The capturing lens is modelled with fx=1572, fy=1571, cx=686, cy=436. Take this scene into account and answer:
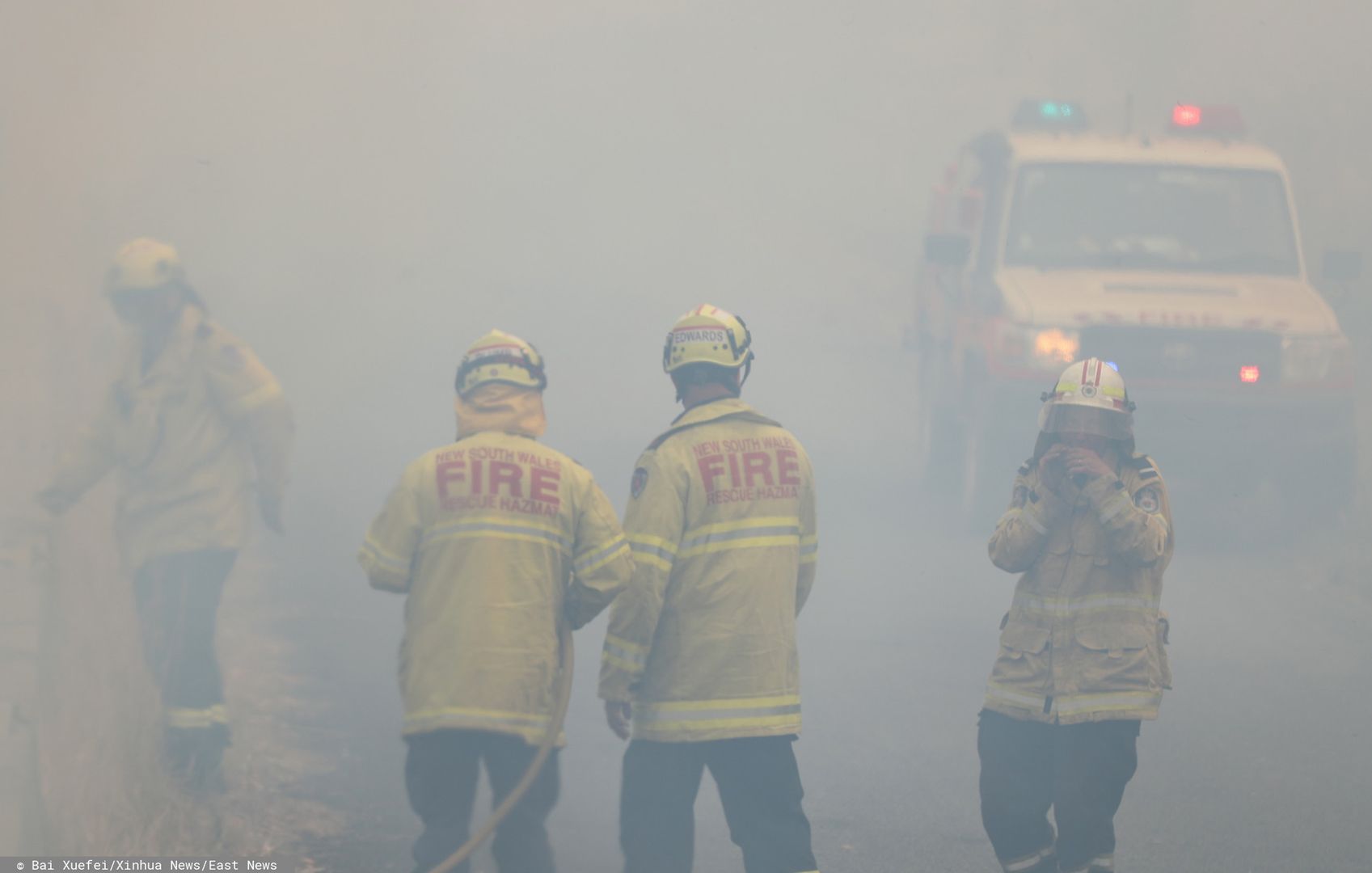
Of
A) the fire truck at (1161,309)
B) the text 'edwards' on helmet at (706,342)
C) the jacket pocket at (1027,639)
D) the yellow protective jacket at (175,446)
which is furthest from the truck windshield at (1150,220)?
the text 'edwards' on helmet at (706,342)

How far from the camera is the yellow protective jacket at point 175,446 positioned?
19.3ft

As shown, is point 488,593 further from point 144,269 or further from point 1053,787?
point 144,269

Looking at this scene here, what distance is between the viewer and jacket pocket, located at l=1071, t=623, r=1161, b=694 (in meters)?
4.32

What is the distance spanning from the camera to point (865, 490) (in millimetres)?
13805

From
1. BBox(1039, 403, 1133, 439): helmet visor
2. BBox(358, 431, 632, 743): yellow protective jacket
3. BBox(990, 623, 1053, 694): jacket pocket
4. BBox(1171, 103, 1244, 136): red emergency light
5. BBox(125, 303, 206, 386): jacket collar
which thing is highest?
BBox(1171, 103, 1244, 136): red emergency light

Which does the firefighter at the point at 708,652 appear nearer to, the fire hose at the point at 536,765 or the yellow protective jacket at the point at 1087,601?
the fire hose at the point at 536,765

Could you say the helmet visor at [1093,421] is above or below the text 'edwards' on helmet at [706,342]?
below

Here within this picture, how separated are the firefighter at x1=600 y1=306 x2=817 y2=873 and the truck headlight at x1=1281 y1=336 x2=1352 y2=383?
708cm

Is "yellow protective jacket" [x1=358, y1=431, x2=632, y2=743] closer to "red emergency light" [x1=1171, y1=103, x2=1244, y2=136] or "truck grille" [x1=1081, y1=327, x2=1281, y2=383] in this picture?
"truck grille" [x1=1081, y1=327, x2=1281, y2=383]

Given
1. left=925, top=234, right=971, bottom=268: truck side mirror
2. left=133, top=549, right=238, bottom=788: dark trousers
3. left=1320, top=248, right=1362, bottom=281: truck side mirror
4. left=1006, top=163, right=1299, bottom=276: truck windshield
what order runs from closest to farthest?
left=133, top=549, right=238, bottom=788: dark trousers, left=925, top=234, right=971, bottom=268: truck side mirror, left=1006, top=163, right=1299, bottom=276: truck windshield, left=1320, top=248, right=1362, bottom=281: truck side mirror

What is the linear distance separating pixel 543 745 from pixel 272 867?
1374mm

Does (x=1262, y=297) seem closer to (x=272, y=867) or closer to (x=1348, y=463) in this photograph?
(x=1348, y=463)

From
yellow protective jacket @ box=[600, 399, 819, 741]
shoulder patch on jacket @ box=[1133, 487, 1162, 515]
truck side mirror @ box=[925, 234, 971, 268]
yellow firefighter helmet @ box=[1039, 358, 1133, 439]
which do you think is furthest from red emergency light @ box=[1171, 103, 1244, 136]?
yellow protective jacket @ box=[600, 399, 819, 741]

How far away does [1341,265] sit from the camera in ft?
37.2
